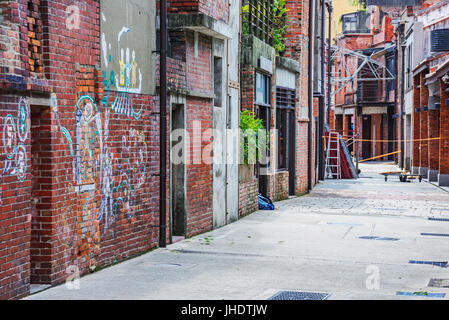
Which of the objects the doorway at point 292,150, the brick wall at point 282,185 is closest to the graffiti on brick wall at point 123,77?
the brick wall at point 282,185

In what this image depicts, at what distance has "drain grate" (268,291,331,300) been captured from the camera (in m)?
7.89

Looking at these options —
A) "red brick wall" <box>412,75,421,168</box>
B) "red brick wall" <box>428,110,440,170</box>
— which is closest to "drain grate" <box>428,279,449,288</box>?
"red brick wall" <box>428,110,440,170</box>

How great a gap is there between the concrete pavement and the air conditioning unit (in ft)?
42.8

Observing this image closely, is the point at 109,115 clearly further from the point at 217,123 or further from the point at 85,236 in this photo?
the point at 217,123

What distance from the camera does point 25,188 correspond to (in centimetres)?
761

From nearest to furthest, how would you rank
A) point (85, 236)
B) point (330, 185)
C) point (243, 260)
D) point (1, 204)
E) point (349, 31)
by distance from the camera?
1. point (1, 204)
2. point (85, 236)
3. point (243, 260)
4. point (330, 185)
5. point (349, 31)

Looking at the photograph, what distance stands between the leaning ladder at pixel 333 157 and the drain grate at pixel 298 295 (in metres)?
24.4

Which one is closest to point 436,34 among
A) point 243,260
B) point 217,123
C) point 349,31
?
point 217,123

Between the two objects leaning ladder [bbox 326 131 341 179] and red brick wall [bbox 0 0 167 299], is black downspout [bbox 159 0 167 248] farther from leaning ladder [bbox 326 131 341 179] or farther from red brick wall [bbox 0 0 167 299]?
leaning ladder [bbox 326 131 341 179]

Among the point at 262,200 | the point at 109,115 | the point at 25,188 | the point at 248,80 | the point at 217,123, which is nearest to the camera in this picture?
the point at 25,188

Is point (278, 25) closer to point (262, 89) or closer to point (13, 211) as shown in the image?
point (262, 89)

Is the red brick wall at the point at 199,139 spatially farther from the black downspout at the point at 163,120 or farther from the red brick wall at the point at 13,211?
the red brick wall at the point at 13,211

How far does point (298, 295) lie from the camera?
8.08 metres
